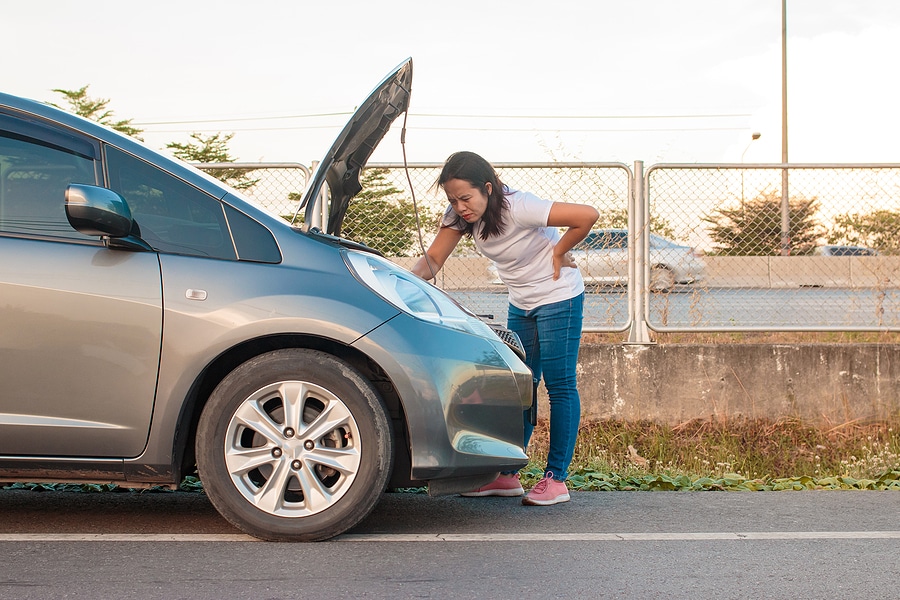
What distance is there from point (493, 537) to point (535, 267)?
149 cm

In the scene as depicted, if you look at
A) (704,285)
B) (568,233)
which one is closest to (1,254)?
(568,233)

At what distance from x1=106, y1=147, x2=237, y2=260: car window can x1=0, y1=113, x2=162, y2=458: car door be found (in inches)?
5.5

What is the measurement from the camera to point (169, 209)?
147 inches

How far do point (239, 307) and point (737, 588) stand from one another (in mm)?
1940

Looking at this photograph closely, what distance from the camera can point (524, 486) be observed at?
553 centimetres

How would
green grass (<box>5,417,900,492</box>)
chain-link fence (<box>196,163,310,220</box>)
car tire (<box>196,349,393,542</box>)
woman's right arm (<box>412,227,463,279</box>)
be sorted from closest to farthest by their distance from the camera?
car tire (<box>196,349,393,542</box>), woman's right arm (<box>412,227,463,279</box>), green grass (<box>5,417,900,492</box>), chain-link fence (<box>196,163,310,220</box>)

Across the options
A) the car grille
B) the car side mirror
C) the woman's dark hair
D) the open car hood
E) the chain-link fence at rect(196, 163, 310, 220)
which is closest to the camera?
the car side mirror

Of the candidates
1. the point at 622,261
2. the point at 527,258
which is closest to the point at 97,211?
the point at 527,258

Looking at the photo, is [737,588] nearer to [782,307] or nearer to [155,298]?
[155,298]

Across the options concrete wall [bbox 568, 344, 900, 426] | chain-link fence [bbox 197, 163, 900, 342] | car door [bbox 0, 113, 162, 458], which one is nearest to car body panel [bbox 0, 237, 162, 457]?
car door [bbox 0, 113, 162, 458]

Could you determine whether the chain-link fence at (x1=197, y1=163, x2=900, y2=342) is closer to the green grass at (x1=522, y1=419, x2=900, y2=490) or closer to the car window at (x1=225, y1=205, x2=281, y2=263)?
the green grass at (x1=522, y1=419, x2=900, y2=490)

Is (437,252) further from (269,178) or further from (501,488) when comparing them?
(269,178)

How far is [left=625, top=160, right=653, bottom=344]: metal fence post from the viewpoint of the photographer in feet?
23.9

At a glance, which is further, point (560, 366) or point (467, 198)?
point (560, 366)
